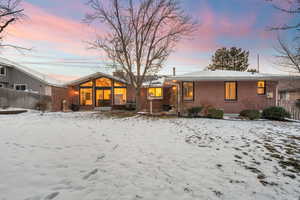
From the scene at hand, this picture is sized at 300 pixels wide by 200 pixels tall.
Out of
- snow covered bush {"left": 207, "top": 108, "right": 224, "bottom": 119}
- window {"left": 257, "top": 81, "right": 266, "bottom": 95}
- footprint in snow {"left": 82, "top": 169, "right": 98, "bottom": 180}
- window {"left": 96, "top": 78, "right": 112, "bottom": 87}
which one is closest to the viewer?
footprint in snow {"left": 82, "top": 169, "right": 98, "bottom": 180}

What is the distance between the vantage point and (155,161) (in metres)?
2.76

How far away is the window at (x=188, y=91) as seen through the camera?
10492 mm

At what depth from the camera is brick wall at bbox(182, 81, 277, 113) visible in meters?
10.0

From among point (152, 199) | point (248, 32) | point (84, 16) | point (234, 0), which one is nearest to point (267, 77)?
point (248, 32)

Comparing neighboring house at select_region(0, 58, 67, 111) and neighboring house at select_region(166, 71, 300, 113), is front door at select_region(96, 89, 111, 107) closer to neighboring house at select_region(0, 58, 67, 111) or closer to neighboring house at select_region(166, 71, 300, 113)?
neighboring house at select_region(0, 58, 67, 111)

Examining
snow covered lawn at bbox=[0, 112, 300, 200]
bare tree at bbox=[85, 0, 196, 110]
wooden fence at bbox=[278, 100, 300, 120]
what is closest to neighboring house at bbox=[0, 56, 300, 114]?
wooden fence at bbox=[278, 100, 300, 120]

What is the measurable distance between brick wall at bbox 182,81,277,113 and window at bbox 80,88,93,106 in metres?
10.6

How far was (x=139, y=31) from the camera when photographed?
416 inches

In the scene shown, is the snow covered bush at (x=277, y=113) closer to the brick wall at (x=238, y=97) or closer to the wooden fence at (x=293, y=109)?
the wooden fence at (x=293, y=109)

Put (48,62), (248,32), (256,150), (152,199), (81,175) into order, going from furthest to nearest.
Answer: (48,62) < (248,32) < (256,150) < (81,175) < (152,199)

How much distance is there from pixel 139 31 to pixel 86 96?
9437mm

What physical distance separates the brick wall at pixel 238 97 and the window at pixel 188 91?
0.28 meters

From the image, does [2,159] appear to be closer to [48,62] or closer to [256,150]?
[256,150]

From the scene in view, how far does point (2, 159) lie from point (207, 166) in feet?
13.3
